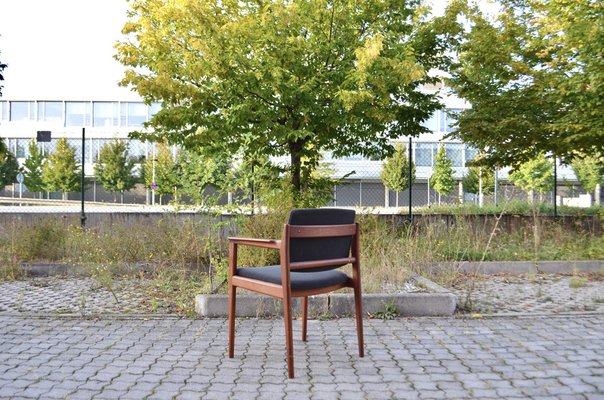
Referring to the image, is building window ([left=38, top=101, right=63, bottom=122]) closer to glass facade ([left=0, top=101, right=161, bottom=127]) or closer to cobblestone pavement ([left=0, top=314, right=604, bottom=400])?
glass facade ([left=0, top=101, right=161, bottom=127])

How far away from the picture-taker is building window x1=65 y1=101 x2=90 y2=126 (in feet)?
151

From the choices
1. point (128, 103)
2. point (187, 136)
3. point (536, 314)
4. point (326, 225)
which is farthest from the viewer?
point (128, 103)

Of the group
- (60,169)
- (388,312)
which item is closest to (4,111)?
(60,169)

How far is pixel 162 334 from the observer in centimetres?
452

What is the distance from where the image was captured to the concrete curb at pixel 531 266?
791 centimetres

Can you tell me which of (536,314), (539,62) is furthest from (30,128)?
(536,314)

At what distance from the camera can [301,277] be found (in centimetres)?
366

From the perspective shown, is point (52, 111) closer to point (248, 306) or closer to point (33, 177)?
point (33, 177)

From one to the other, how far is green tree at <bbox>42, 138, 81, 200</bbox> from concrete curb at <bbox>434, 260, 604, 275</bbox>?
92.6 ft

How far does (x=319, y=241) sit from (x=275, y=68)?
5.39m

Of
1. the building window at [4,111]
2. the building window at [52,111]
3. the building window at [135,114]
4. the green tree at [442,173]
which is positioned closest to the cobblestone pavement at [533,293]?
the green tree at [442,173]

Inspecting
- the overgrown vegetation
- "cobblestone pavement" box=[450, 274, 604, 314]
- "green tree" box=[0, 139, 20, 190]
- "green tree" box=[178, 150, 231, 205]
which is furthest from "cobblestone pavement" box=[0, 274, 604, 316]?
"green tree" box=[0, 139, 20, 190]

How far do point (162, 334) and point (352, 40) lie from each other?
6386mm

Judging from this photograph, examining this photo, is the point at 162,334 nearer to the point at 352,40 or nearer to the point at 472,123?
the point at 352,40
